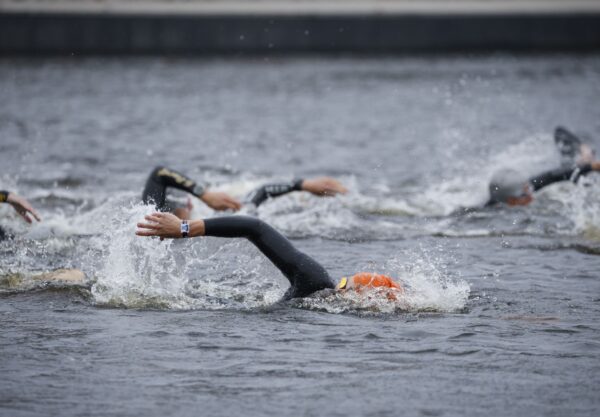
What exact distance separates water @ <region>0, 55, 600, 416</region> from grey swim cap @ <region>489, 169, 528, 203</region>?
36 centimetres

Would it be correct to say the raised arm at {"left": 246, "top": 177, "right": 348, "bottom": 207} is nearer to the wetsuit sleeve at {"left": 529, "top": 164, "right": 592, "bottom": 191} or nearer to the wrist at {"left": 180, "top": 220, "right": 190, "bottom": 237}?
the wetsuit sleeve at {"left": 529, "top": 164, "right": 592, "bottom": 191}

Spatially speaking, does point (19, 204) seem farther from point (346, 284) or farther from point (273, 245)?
point (346, 284)

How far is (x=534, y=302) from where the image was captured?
1168 cm

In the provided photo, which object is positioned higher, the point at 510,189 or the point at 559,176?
the point at 559,176

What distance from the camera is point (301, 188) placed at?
1436cm

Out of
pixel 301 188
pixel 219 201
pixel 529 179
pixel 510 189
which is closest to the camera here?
pixel 219 201

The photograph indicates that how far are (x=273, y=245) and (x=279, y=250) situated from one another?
93 mm

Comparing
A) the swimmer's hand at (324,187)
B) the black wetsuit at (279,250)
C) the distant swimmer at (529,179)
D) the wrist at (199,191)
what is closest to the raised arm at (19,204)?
the wrist at (199,191)

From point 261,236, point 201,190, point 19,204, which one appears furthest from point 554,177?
point 19,204

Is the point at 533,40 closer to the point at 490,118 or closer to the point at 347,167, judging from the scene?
the point at 490,118

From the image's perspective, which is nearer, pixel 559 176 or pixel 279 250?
pixel 279 250

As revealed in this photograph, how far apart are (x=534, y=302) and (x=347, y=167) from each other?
12117mm

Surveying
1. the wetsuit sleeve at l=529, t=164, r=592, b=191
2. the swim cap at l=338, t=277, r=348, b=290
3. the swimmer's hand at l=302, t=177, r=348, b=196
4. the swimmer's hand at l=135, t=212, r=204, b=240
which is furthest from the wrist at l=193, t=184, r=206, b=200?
the wetsuit sleeve at l=529, t=164, r=592, b=191

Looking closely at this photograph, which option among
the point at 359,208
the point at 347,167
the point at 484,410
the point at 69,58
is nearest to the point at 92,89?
the point at 69,58
